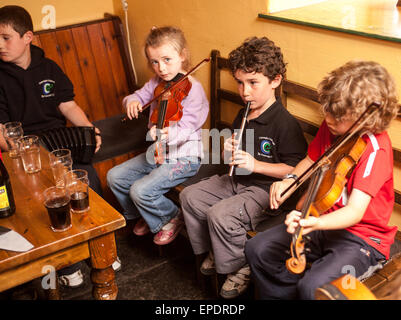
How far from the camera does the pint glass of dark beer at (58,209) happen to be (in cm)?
139

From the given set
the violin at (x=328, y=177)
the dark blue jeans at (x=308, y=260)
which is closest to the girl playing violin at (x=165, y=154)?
the dark blue jeans at (x=308, y=260)

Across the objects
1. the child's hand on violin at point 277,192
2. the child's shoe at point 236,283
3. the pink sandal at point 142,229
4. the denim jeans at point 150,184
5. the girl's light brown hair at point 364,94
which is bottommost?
the pink sandal at point 142,229

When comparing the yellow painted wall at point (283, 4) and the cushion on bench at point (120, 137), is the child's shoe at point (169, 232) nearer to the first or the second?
the cushion on bench at point (120, 137)

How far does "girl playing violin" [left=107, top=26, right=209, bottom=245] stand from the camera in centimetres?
216

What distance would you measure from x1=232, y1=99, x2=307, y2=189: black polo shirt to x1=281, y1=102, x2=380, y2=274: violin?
379 mm

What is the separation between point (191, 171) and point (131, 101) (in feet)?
1.63

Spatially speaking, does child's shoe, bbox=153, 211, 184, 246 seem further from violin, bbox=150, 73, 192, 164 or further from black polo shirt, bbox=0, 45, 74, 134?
black polo shirt, bbox=0, 45, 74, 134

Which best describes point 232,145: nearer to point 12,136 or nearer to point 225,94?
point 225,94

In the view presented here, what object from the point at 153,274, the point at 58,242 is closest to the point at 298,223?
the point at 58,242

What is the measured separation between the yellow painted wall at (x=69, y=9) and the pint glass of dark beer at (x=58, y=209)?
2.01 m
